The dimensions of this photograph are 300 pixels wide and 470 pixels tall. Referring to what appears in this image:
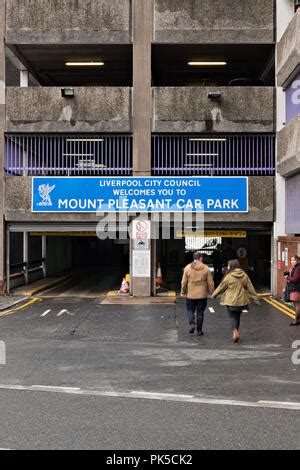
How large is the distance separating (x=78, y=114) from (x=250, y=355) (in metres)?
12.7

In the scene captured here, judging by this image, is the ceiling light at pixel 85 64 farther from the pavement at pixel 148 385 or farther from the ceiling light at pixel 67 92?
the pavement at pixel 148 385

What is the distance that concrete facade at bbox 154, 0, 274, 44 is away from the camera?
20.9m

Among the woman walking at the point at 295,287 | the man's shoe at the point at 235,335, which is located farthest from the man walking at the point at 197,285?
the woman walking at the point at 295,287

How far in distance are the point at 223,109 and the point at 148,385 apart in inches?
555

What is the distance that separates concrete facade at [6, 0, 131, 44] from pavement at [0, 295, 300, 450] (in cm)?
1031

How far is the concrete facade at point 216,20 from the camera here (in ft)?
68.7

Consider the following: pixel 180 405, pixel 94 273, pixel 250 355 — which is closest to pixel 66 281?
pixel 94 273

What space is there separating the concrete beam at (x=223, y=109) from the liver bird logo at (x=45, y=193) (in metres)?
4.46

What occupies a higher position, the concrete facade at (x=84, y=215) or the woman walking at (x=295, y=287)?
the concrete facade at (x=84, y=215)

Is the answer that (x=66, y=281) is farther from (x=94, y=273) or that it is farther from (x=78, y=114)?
(x=78, y=114)

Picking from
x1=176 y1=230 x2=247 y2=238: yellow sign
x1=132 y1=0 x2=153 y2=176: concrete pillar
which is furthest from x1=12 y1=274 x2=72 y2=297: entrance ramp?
x1=132 y1=0 x2=153 y2=176: concrete pillar

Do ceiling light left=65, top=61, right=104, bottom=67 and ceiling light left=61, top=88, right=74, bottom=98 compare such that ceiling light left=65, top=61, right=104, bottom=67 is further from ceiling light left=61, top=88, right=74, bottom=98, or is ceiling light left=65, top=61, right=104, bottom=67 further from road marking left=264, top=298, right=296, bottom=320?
road marking left=264, top=298, right=296, bottom=320

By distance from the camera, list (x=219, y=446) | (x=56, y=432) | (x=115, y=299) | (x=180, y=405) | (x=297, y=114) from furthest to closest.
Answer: (x=115, y=299) < (x=297, y=114) < (x=180, y=405) < (x=56, y=432) < (x=219, y=446)

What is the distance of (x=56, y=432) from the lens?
21.1 ft
